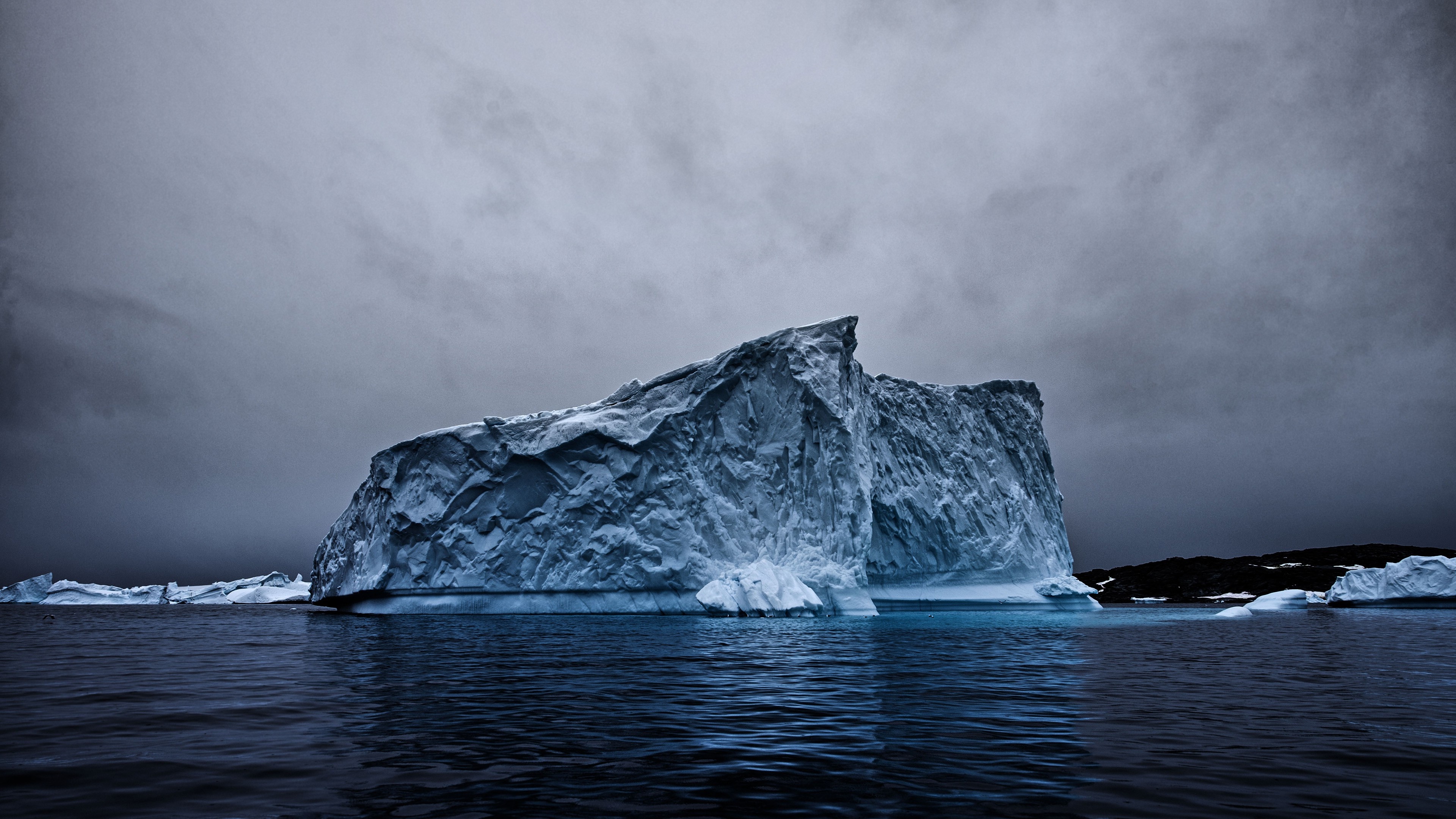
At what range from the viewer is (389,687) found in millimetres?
8562

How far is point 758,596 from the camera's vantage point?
24625 mm

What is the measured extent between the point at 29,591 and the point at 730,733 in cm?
8491

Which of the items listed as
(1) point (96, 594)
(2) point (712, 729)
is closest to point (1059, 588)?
(2) point (712, 729)

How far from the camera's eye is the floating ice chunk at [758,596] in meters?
24.5

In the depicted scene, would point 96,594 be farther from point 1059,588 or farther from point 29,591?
point 1059,588

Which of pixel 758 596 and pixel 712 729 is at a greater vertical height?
pixel 712 729

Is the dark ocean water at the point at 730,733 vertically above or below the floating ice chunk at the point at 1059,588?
above

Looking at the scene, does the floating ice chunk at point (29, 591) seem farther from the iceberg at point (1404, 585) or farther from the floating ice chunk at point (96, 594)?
the iceberg at point (1404, 585)

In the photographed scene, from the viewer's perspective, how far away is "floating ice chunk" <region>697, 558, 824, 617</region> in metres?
24.5

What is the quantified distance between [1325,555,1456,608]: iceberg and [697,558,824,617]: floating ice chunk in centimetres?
3453

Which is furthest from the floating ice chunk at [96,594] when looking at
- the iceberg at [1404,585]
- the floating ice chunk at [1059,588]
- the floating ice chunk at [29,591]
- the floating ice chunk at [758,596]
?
the iceberg at [1404,585]

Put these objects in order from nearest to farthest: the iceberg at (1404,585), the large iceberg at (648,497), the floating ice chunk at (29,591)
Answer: the large iceberg at (648,497) → the iceberg at (1404,585) → the floating ice chunk at (29,591)

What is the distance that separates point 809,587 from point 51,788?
23.8 m

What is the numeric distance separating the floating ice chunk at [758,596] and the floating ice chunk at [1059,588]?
15581 mm
